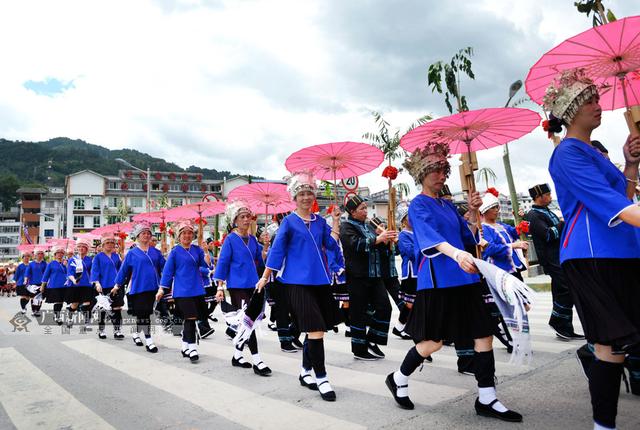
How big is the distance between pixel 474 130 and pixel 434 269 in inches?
65.3

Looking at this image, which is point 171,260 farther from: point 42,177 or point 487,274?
point 42,177

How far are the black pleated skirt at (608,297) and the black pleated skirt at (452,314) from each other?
0.84m

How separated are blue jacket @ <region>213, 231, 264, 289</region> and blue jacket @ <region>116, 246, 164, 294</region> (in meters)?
2.09

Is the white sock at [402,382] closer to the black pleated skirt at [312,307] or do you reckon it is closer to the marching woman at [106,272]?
the black pleated skirt at [312,307]

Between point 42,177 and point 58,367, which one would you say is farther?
point 42,177

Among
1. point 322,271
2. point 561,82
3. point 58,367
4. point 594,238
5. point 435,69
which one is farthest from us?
point 435,69

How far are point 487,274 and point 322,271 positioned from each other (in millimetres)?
1712

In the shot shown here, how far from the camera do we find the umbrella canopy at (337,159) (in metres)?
5.64

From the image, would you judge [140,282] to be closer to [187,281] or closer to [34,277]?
[187,281]

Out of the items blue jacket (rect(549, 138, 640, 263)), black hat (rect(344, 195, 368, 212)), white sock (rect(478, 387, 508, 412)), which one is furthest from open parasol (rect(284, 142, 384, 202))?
blue jacket (rect(549, 138, 640, 263))

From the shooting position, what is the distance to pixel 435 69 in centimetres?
1439

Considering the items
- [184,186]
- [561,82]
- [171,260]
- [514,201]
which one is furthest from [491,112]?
[184,186]

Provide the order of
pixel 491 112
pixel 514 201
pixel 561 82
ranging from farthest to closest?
pixel 514 201
pixel 491 112
pixel 561 82

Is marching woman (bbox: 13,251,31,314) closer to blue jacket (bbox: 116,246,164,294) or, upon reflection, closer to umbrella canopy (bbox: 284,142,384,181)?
blue jacket (bbox: 116,246,164,294)
